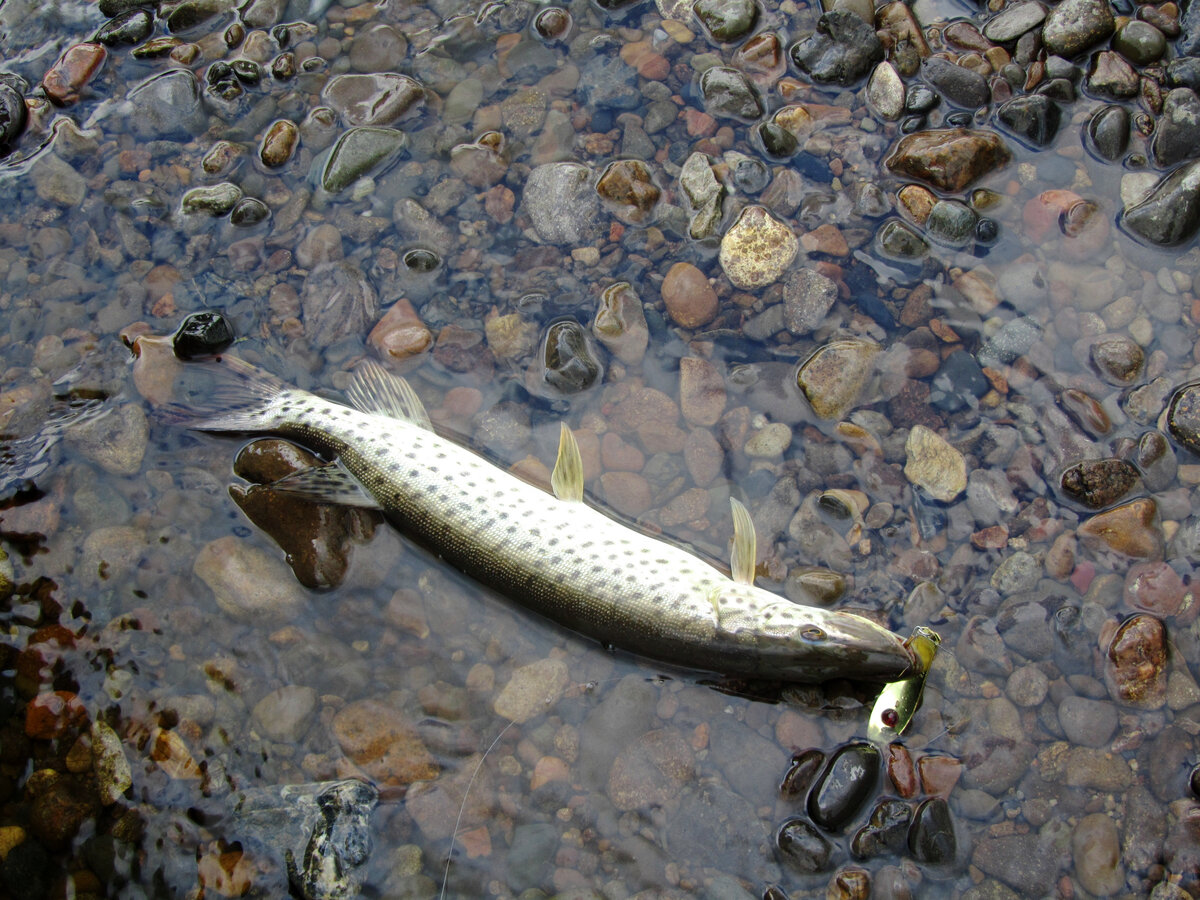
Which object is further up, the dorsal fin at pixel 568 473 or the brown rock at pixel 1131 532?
the dorsal fin at pixel 568 473

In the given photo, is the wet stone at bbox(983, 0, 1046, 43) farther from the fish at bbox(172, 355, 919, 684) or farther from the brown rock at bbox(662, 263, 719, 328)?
the fish at bbox(172, 355, 919, 684)

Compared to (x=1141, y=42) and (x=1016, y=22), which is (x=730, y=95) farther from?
(x=1141, y=42)

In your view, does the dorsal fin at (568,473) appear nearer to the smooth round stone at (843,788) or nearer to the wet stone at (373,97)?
the smooth round stone at (843,788)

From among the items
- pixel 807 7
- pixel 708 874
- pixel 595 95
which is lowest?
pixel 708 874

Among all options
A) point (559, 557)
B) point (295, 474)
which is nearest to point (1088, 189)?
point (559, 557)

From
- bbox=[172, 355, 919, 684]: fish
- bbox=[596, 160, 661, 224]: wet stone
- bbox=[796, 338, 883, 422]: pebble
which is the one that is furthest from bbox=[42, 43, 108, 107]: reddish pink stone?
bbox=[796, 338, 883, 422]: pebble

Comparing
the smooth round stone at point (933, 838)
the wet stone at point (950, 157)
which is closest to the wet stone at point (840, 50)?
the wet stone at point (950, 157)

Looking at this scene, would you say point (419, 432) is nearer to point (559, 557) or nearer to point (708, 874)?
point (559, 557)
